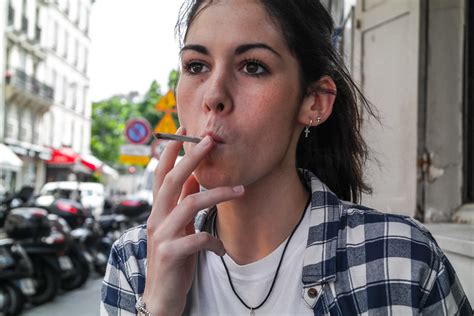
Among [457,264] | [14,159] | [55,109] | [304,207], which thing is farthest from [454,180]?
[55,109]

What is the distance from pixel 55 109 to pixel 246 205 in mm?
38002

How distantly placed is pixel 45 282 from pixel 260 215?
5.90 meters

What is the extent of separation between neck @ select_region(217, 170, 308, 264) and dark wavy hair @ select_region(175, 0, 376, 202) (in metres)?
0.28

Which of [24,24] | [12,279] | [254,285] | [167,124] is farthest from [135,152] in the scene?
[24,24]

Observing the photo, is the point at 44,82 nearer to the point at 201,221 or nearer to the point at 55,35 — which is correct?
the point at 55,35

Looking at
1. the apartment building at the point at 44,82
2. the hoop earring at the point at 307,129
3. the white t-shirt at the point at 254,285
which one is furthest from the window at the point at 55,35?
the white t-shirt at the point at 254,285

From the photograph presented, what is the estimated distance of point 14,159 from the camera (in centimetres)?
2153

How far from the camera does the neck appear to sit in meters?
1.69

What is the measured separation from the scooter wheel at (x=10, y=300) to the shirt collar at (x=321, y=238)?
5.16 meters

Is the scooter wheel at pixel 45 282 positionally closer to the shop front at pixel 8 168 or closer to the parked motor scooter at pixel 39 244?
the parked motor scooter at pixel 39 244

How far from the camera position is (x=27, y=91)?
104 ft

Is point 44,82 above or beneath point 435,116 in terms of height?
above

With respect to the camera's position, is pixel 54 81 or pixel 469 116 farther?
pixel 54 81

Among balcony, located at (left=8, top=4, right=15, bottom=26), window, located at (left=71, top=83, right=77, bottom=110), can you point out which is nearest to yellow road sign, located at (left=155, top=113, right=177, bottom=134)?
balcony, located at (left=8, top=4, right=15, bottom=26)
